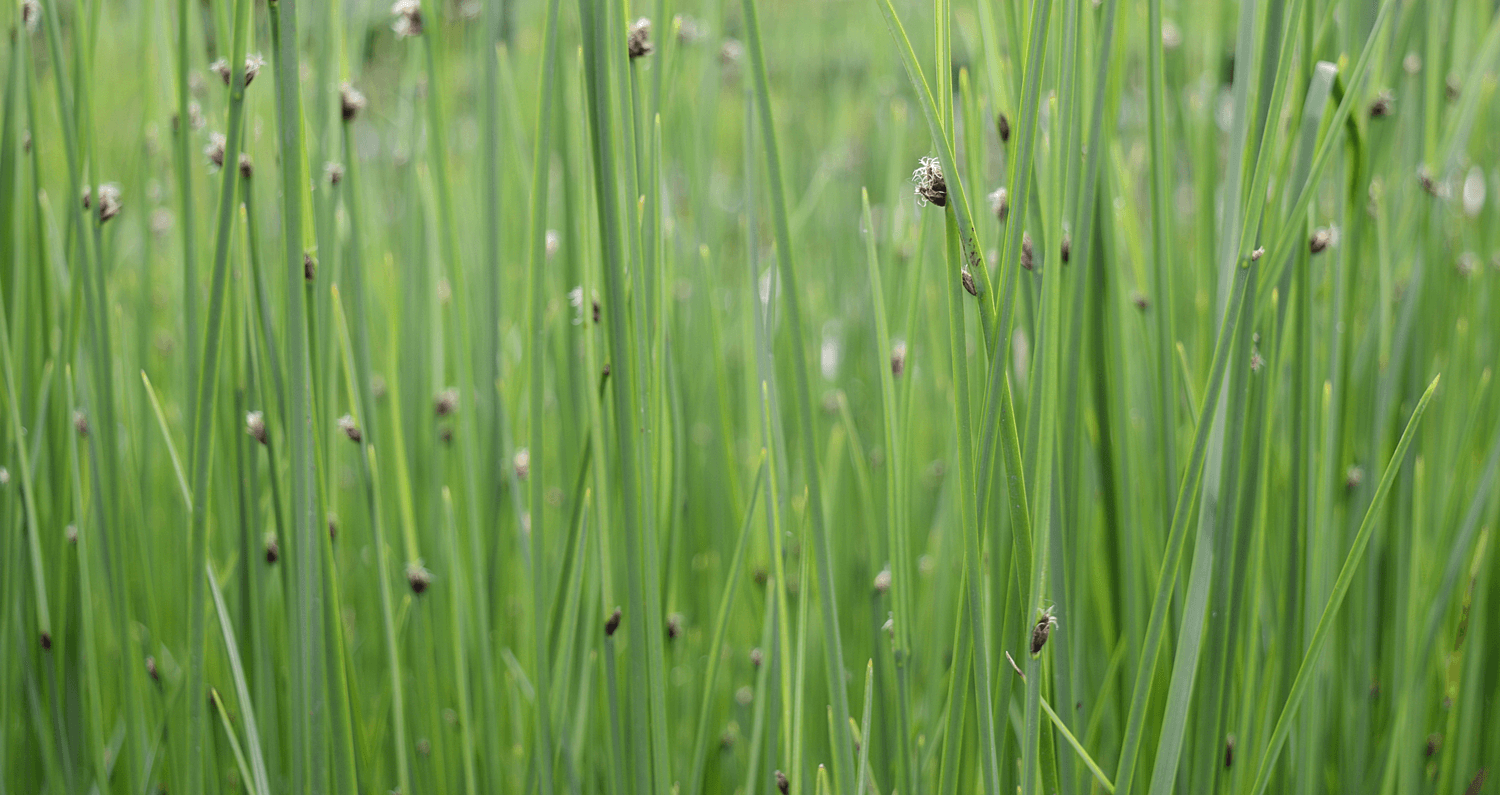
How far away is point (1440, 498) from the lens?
23.1 inches

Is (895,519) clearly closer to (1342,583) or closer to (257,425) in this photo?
(1342,583)

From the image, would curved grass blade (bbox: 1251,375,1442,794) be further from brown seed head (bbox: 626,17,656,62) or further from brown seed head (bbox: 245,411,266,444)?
brown seed head (bbox: 245,411,266,444)

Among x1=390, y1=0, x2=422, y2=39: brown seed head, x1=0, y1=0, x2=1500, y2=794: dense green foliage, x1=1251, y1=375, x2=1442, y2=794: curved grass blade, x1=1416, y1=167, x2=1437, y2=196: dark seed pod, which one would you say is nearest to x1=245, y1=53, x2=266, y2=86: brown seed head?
x1=0, y1=0, x2=1500, y2=794: dense green foliage

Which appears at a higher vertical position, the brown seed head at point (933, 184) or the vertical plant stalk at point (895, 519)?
the brown seed head at point (933, 184)

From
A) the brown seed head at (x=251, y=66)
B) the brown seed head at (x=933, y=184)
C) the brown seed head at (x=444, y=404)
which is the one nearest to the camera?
the brown seed head at (x=933, y=184)

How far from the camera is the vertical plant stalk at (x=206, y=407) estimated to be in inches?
13.9

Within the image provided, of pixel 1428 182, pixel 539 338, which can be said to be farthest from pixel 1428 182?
pixel 539 338

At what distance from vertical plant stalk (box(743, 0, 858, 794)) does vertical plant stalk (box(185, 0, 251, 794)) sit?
0.75ft

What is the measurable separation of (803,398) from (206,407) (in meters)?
0.29

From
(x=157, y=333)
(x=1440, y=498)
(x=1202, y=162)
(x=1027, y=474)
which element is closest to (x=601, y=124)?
(x=1027, y=474)

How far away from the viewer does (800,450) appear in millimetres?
506

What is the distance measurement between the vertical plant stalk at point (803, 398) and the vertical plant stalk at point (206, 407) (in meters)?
0.23

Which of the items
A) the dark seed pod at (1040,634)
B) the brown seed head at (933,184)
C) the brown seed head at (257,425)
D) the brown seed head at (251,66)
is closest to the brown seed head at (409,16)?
the brown seed head at (251,66)

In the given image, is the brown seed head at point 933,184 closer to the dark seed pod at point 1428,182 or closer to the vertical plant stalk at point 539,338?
the vertical plant stalk at point 539,338
